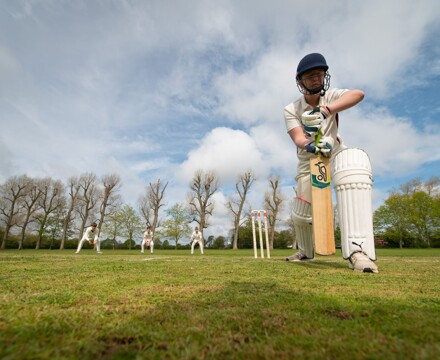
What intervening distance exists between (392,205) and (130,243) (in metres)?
43.7

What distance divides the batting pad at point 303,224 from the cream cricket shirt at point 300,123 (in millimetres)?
565

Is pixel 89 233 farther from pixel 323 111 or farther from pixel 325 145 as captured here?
pixel 323 111

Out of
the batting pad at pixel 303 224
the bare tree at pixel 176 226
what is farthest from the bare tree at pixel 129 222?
the batting pad at pixel 303 224

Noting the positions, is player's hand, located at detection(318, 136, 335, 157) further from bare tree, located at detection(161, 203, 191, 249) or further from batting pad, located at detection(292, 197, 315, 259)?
bare tree, located at detection(161, 203, 191, 249)

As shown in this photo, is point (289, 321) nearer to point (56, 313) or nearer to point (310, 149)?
point (56, 313)

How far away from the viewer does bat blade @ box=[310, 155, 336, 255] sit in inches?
169

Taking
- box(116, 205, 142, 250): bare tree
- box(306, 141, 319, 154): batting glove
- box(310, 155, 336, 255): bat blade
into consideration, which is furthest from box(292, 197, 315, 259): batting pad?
box(116, 205, 142, 250): bare tree

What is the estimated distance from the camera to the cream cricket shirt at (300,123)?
15.7 feet

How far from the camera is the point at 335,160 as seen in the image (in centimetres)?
→ 444

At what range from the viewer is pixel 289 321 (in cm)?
145

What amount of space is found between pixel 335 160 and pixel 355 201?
73 cm

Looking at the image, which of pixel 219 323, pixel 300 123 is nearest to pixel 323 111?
pixel 300 123

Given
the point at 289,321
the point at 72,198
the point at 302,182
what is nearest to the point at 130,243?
the point at 72,198

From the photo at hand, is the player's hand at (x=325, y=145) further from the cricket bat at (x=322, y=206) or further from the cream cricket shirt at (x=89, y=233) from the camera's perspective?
the cream cricket shirt at (x=89, y=233)
